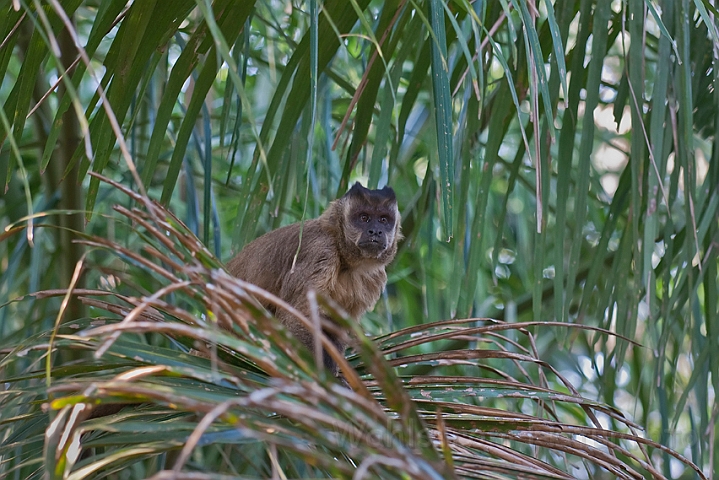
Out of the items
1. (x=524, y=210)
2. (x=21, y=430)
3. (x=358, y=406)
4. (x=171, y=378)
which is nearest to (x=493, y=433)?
(x=171, y=378)

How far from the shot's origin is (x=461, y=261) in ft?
9.10

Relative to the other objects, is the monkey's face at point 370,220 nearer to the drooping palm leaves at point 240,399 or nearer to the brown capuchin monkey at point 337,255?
the brown capuchin monkey at point 337,255

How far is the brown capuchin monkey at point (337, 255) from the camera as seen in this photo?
3.37 meters

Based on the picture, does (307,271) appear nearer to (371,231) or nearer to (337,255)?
(337,255)

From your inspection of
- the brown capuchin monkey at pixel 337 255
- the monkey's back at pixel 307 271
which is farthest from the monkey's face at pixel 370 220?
the monkey's back at pixel 307 271

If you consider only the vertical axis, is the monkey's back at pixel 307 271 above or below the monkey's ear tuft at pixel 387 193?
below

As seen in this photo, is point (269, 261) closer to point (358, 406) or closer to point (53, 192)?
point (53, 192)

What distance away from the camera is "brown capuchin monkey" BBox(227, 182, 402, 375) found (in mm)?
3369

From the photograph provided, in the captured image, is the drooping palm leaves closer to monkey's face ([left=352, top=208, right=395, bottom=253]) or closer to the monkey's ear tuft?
monkey's face ([left=352, top=208, right=395, bottom=253])

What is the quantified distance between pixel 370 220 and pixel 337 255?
212mm

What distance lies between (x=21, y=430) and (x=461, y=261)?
146 centimetres

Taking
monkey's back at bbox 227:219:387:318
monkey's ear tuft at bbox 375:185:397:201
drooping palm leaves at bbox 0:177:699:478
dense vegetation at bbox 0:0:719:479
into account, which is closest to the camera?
drooping palm leaves at bbox 0:177:699:478

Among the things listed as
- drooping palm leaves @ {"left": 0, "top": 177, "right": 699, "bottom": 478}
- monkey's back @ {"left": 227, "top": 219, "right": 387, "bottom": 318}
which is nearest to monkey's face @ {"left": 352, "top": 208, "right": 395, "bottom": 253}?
monkey's back @ {"left": 227, "top": 219, "right": 387, "bottom": 318}

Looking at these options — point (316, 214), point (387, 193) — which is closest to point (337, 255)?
point (387, 193)
